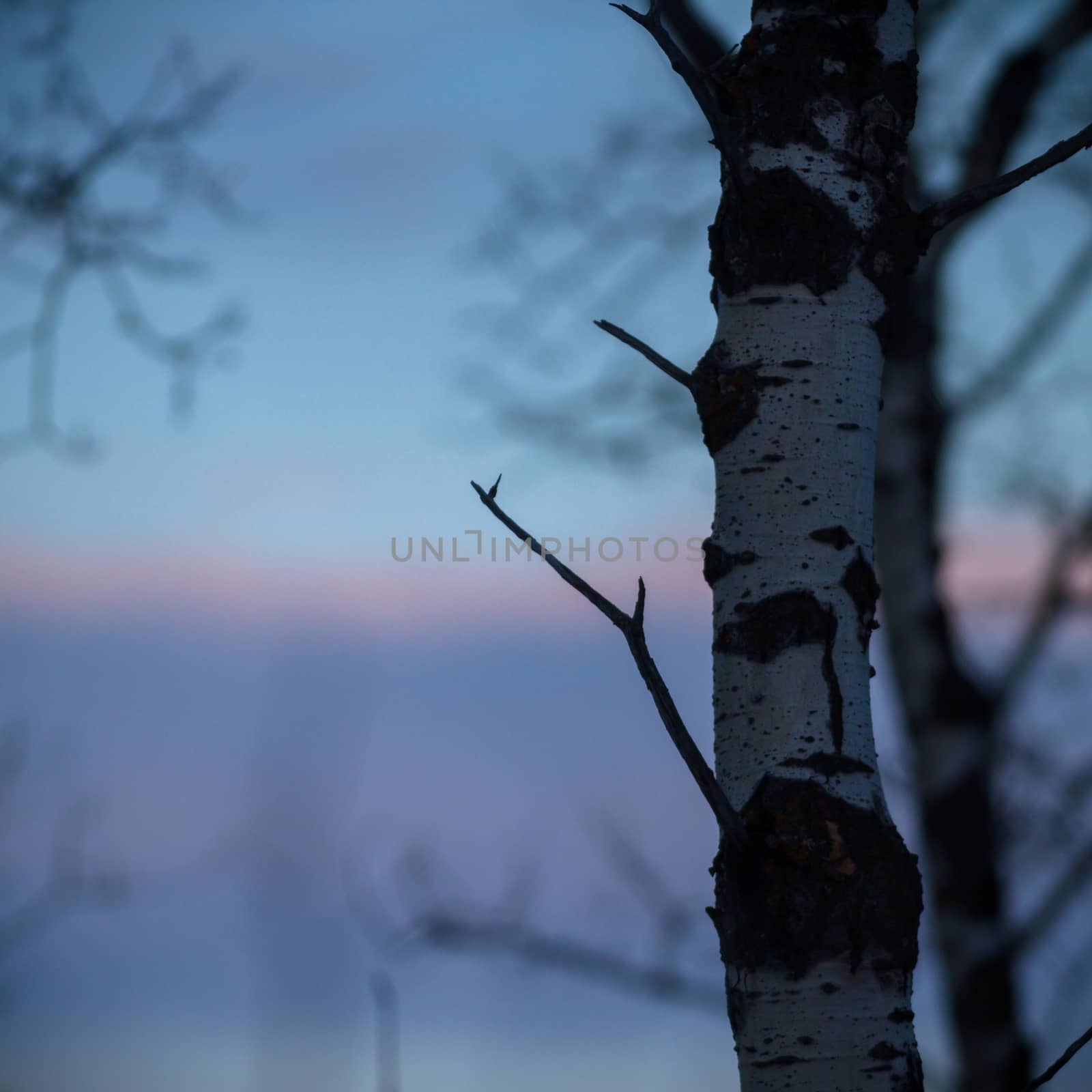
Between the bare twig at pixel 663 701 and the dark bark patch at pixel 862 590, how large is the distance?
1.07ft

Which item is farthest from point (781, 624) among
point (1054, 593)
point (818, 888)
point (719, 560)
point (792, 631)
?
point (1054, 593)

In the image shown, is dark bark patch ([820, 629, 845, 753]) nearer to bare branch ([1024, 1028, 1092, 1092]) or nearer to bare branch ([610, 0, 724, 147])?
bare branch ([1024, 1028, 1092, 1092])

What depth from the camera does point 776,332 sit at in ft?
5.18

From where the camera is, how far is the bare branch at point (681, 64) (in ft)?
4.72

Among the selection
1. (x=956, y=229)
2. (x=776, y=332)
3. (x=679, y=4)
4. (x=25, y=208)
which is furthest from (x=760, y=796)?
(x=956, y=229)

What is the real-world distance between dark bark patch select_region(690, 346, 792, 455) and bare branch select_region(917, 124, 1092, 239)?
1.19ft

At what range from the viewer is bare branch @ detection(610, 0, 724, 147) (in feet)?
4.72

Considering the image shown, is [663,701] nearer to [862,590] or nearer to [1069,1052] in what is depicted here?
[862,590]

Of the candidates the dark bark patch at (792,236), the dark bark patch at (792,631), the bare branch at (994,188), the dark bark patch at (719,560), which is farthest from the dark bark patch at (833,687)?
the bare branch at (994,188)

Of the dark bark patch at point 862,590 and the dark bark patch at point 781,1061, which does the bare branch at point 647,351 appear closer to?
the dark bark patch at point 862,590

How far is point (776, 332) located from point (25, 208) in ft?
7.78

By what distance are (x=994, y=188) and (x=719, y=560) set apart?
Answer: 2.29ft

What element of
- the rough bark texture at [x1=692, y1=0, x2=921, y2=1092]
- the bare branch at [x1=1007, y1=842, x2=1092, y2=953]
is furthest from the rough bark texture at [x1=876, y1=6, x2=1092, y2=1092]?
the rough bark texture at [x1=692, y1=0, x2=921, y2=1092]

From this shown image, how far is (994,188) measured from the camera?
1.61 m
